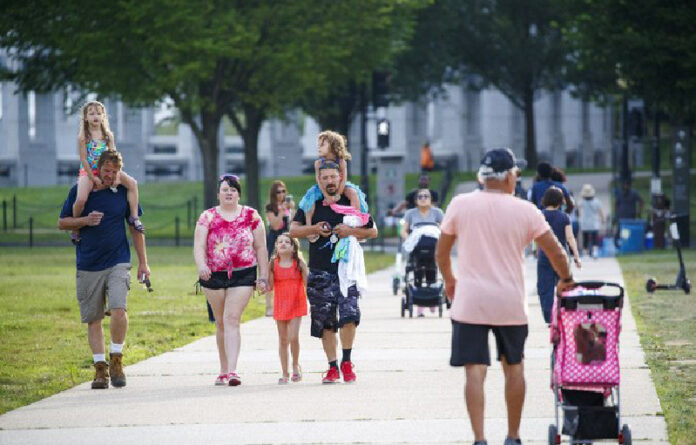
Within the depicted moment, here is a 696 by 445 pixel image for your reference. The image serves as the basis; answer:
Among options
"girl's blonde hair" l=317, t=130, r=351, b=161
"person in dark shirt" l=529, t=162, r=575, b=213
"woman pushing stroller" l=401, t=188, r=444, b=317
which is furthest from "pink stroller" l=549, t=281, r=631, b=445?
"woman pushing stroller" l=401, t=188, r=444, b=317

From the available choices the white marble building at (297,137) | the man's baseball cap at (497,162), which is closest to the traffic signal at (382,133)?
the man's baseball cap at (497,162)

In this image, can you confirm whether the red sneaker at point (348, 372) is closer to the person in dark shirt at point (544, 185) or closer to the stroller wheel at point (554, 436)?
the stroller wheel at point (554, 436)

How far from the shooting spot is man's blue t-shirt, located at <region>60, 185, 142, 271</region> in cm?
1193

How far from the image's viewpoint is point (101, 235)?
1194 centimetres

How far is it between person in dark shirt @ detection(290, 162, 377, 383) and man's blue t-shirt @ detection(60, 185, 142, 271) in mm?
1394

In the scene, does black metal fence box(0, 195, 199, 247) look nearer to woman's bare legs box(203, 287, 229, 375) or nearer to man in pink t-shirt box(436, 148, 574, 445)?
woman's bare legs box(203, 287, 229, 375)

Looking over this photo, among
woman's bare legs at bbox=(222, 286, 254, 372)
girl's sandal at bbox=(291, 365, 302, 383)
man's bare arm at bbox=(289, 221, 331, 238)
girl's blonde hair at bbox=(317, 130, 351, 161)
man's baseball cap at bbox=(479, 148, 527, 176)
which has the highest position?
girl's blonde hair at bbox=(317, 130, 351, 161)

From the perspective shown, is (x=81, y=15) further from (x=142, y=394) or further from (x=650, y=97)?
(x=142, y=394)

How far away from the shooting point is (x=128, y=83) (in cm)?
4144

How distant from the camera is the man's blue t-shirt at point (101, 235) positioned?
39.1ft

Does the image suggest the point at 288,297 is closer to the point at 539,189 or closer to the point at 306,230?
the point at 306,230

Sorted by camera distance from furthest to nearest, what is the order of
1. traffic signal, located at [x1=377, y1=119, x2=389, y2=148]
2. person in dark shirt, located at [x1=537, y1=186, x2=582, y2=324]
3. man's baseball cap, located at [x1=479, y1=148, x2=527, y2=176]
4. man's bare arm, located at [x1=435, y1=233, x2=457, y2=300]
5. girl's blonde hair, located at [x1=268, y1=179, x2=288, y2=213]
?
traffic signal, located at [x1=377, y1=119, x2=389, y2=148]
girl's blonde hair, located at [x1=268, y1=179, x2=288, y2=213]
person in dark shirt, located at [x1=537, y1=186, x2=582, y2=324]
man's bare arm, located at [x1=435, y1=233, x2=457, y2=300]
man's baseball cap, located at [x1=479, y1=148, x2=527, y2=176]

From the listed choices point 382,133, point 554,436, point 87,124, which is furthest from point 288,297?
point 382,133

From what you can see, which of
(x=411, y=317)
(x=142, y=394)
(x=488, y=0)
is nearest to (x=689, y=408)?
(x=142, y=394)
